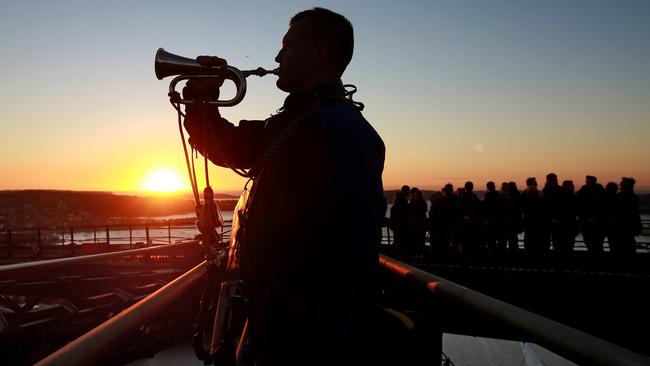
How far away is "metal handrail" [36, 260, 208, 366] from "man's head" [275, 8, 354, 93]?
0.97 meters

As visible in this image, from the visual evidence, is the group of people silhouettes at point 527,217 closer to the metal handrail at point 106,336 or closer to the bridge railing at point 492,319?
the bridge railing at point 492,319

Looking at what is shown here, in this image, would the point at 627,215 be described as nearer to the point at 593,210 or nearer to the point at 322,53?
the point at 593,210

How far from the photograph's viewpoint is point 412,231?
11461 millimetres

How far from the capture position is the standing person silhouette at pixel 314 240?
4.16 ft

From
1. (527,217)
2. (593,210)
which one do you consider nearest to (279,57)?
(527,217)

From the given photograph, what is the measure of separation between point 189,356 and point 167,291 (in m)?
8.13

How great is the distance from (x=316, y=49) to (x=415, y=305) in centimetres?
147

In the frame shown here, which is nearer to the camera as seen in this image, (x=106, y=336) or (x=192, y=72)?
(x=106, y=336)

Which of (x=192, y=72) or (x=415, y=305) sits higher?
(x=192, y=72)

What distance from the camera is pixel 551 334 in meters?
0.96

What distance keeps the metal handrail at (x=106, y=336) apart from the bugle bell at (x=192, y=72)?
851 millimetres

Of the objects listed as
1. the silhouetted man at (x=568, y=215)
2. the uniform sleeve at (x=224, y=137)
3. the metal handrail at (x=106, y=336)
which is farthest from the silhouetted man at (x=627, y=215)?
the metal handrail at (x=106, y=336)

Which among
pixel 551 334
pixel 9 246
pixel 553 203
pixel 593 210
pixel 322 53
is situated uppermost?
pixel 322 53

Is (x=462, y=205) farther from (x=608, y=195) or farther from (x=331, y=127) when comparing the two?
(x=331, y=127)
